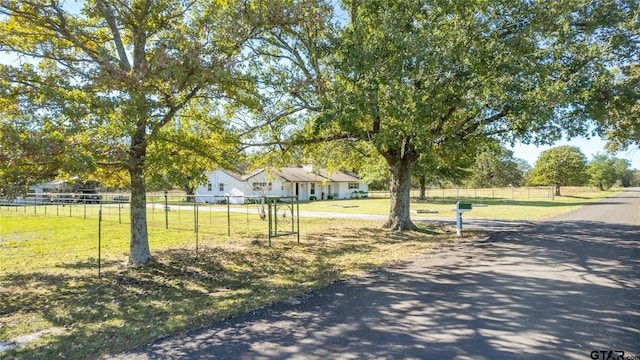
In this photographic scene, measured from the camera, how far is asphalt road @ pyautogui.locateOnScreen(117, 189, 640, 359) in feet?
13.3

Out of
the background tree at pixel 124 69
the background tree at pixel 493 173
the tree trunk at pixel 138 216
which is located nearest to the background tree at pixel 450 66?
the background tree at pixel 124 69

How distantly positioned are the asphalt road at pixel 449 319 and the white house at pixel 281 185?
2751 cm

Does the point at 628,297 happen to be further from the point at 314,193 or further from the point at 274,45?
the point at 314,193

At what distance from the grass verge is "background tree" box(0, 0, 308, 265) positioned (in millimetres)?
1657

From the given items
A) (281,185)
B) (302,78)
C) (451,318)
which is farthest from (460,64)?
(281,185)

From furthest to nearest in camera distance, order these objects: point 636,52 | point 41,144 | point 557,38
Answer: point 636,52, point 557,38, point 41,144

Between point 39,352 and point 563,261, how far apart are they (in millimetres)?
10065

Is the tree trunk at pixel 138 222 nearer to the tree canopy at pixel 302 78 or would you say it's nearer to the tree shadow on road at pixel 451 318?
the tree canopy at pixel 302 78

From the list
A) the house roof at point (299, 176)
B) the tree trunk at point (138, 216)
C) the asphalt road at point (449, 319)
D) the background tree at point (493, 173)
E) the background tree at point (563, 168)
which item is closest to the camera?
the asphalt road at point (449, 319)

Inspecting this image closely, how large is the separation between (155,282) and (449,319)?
5.78 meters

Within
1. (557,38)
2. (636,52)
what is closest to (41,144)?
(557,38)

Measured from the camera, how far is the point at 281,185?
40.5m

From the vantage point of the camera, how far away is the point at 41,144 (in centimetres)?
566

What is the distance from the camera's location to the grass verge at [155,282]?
4906mm
